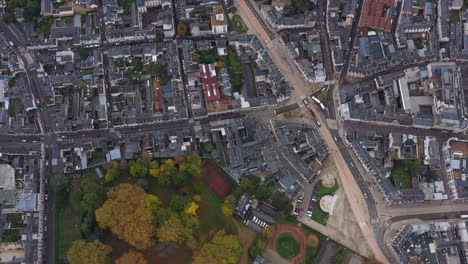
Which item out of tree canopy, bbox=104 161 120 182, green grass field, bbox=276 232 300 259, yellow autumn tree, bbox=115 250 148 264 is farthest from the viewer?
tree canopy, bbox=104 161 120 182

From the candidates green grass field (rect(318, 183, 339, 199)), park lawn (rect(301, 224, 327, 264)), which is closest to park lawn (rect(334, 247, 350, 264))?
park lawn (rect(301, 224, 327, 264))

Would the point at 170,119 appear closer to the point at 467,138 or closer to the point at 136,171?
the point at 136,171

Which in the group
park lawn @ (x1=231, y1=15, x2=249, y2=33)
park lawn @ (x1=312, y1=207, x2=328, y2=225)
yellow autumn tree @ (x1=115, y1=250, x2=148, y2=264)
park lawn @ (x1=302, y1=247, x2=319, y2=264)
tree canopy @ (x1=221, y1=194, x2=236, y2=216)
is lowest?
park lawn @ (x1=302, y1=247, x2=319, y2=264)

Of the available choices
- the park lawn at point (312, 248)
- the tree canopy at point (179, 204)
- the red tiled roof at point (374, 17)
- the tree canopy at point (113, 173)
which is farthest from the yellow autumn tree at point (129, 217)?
the red tiled roof at point (374, 17)

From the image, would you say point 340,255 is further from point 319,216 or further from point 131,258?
point 131,258

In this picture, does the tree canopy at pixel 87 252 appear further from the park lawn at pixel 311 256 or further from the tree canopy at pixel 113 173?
the park lawn at pixel 311 256

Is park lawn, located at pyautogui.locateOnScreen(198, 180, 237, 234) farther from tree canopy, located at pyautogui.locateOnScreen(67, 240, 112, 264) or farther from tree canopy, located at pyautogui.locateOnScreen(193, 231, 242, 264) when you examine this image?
tree canopy, located at pyautogui.locateOnScreen(67, 240, 112, 264)

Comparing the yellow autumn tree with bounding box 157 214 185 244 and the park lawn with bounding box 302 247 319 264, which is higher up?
the yellow autumn tree with bounding box 157 214 185 244
